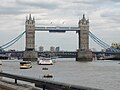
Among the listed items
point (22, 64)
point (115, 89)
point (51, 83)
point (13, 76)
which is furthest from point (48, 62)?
point (51, 83)

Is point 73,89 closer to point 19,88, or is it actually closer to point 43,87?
point 43,87

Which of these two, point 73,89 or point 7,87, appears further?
point 7,87

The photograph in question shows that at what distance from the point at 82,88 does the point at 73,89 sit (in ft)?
3.01

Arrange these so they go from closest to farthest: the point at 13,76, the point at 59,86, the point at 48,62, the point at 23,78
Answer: the point at 59,86 < the point at 23,78 < the point at 13,76 < the point at 48,62

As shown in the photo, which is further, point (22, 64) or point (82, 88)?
point (22, 64)

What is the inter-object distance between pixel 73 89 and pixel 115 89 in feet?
68.8

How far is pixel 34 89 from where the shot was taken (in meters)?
24.5

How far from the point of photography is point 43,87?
23797 mm

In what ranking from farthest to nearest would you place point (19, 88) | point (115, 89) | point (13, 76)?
point (115, 89) < point (13, 76) < point (19, 88)

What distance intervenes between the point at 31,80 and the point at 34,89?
5.50ft

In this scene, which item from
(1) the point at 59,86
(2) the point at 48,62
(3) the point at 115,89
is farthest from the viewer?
(2) the point at 48,62

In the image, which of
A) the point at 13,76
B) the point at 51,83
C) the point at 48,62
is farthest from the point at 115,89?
the point at 48,62

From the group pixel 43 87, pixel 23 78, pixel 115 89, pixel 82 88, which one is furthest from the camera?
pixel 115 89

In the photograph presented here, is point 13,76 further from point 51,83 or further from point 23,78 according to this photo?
point 51,83
